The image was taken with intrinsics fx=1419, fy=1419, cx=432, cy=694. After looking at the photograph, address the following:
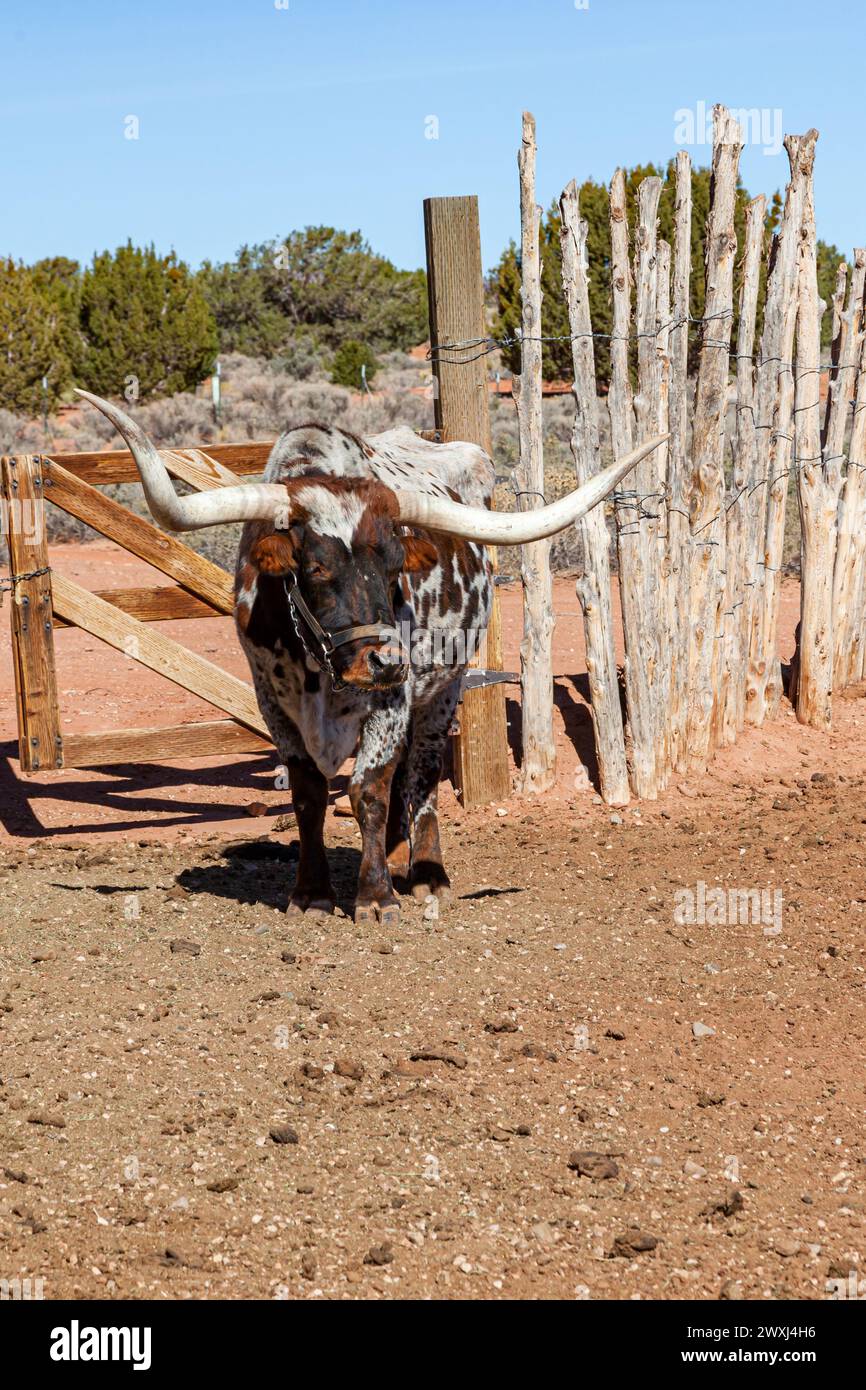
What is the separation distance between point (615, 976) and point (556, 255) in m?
21.1

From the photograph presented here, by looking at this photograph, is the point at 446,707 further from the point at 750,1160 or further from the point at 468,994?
the point at 750,1160

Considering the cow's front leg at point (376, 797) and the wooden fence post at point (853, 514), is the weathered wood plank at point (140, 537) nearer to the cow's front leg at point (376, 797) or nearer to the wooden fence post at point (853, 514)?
the cow's front leg at point (376, 797)

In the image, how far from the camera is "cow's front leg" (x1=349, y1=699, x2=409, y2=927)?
5.52m

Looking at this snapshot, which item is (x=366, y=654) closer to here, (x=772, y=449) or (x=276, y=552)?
(x=276, y=552)

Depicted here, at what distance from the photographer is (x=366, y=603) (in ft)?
16.1

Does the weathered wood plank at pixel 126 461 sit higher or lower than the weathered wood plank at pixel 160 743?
higher

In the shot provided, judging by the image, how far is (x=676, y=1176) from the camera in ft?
12.0

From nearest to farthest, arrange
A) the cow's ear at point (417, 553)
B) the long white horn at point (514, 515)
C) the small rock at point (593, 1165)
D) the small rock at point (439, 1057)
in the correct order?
1. the small rock at point (593, 1165)
2. the small rock at point (439, 1057)
3. the long white horn at point (514, 515)
4. the cow's ear at point (417, 553)

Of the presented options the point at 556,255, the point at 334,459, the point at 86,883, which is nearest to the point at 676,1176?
the point at 334,459

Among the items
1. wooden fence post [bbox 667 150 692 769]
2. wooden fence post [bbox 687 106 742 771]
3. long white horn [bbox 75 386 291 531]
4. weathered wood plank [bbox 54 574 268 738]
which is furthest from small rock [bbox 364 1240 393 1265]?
wooden fence post [bbox 687 106 742 771]

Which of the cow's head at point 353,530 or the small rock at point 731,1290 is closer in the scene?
the small rock at point 731,1290

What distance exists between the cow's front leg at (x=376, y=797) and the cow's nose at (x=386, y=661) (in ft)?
2.16

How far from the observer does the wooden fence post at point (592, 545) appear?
712cm

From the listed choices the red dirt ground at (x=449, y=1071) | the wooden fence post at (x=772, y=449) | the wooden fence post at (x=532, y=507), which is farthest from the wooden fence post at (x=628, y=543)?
the wooden fence post at (x=772, y=449)
